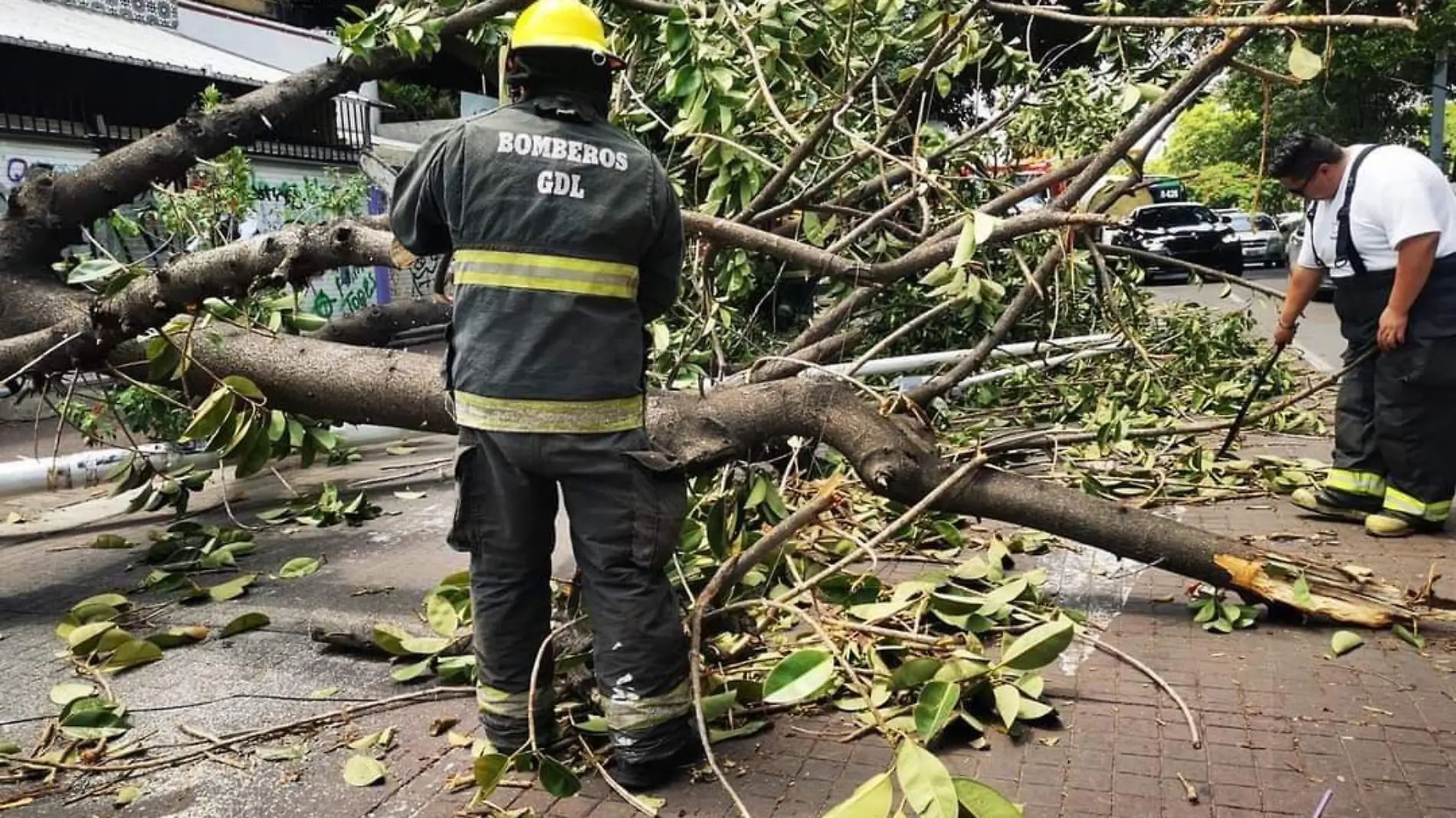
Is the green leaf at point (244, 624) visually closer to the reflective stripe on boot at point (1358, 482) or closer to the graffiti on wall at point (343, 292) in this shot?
the reflective stripe on boot at point (1358, 482)

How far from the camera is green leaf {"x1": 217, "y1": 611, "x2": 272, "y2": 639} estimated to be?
406 centimetres

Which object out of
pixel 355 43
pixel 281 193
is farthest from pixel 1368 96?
pixel 355 43

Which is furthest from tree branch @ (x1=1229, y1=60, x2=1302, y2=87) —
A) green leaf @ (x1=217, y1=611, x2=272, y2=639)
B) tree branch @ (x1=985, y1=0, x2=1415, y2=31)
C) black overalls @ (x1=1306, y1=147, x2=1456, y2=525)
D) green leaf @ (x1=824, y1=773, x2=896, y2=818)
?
green leaf @ (x1=217, y1=611, x2=272, y2=639)

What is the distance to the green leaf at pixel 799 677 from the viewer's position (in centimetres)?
261

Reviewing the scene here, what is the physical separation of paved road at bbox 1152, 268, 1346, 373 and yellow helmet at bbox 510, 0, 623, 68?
456 centimetres

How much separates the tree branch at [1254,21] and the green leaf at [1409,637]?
194 centimetres

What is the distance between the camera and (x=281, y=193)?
40.7 feet

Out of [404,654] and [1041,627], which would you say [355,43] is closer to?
[404,654]

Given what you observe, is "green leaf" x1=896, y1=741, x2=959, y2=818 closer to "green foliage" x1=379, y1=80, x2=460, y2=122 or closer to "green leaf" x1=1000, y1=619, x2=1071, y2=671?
"green leaf" x1=1000, y1=619, x2=1071, y2=671

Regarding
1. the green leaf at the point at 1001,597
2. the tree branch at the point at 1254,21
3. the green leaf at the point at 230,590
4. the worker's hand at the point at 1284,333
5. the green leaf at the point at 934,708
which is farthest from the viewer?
the worker's hand at the point at 1284,333

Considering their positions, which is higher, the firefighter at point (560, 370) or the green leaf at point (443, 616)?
the firefighter at point (560, 370)

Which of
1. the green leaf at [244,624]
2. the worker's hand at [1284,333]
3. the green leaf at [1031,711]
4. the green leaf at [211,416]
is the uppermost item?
the worker's hand at [1284,333]

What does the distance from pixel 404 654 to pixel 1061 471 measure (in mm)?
3534

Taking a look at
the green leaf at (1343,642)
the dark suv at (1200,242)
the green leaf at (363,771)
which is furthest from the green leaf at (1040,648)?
the dark suv at (1200,242)
